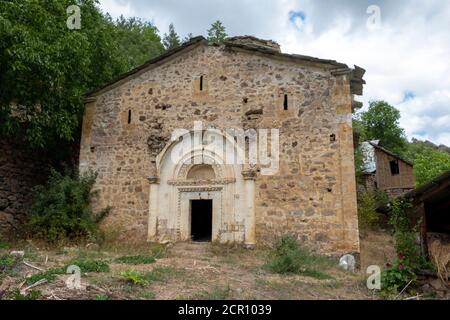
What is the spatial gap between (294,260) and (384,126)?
93.2 ft

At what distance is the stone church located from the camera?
950 cm

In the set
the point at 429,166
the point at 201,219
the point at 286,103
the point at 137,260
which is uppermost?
the point at 429,166

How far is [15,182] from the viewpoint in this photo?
12.0 metres

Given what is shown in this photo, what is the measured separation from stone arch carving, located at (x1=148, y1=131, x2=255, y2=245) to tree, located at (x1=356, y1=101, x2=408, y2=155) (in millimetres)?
24548

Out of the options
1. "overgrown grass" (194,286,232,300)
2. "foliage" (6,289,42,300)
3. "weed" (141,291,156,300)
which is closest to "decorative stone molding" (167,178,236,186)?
"overgrown grass" (194,286,232,300)

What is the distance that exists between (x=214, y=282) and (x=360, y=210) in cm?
1191

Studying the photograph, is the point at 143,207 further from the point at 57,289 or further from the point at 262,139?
the point at 57,289

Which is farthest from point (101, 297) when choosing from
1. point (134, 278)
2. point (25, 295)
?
point (25, 295)

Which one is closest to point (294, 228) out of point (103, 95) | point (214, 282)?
point (214, 282)

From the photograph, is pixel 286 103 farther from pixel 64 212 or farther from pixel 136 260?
pixel 64 212

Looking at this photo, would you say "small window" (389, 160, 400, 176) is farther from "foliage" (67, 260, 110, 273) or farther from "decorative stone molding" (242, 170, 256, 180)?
"foliage" (67, 260, 110, 273)

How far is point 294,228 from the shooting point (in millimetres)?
9453
